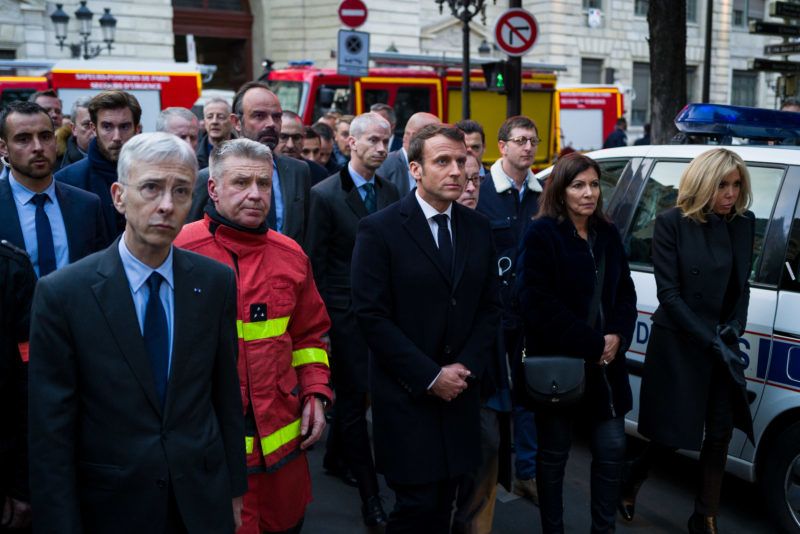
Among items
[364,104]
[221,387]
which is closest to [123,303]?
[221,387]

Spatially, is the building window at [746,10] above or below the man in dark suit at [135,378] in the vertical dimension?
above

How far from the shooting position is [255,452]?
9.66 ft

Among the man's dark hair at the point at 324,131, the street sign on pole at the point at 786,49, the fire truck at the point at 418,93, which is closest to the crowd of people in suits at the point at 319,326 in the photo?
the man's dark hair at the point at 324,131

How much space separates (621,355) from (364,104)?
1243 centimetres

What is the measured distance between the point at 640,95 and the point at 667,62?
88.6 feet

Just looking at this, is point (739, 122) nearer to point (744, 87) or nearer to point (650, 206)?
point (650, 206)

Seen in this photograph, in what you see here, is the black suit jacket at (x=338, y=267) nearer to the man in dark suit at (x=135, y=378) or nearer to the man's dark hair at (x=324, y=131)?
the man in dark suit at (x=135, y=378)

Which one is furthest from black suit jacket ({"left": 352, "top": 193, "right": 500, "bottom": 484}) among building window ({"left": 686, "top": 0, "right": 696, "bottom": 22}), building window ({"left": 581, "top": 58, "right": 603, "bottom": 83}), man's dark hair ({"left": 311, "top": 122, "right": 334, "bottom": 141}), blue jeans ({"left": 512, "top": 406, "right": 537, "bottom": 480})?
building window ({"left": 686, "top": 0, "right": 696, "bottom": 22})

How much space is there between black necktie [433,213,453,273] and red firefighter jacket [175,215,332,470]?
0.54 meters

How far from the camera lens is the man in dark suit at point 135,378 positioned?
224cm

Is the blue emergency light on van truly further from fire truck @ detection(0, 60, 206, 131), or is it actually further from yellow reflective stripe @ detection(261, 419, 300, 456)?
fire truck @ detection(0, 60, 206, 131)

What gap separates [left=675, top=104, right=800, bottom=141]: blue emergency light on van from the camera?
4812 mm

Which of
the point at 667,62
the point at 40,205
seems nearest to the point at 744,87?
the point at 667,62

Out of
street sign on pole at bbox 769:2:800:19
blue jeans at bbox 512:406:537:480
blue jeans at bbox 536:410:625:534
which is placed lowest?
blue jeans at bbox 512:406:537:480
